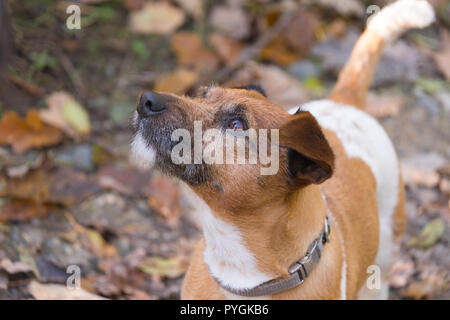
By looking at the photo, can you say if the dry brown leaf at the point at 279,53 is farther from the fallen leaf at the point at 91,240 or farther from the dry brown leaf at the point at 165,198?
the fallen leaf at the point at 91,240

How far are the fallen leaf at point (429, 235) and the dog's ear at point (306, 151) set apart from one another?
8.79 ft

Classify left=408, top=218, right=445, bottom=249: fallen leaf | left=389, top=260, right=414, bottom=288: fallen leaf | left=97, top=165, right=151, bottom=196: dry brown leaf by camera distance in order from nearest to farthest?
left=389, top=260, right=414, bottom=288: fallen leaf < left=408, top=218, right=445, bottom=249: fallen leaf < left=97, top=165, right=151, bottom=196: dry brown leaf

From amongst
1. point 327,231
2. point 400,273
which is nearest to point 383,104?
point 400,273

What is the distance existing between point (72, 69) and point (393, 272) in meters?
4.28

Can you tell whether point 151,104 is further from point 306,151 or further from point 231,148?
point 306,151

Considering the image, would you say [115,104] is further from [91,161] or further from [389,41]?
[389,41]

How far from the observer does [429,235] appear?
5.30 metres

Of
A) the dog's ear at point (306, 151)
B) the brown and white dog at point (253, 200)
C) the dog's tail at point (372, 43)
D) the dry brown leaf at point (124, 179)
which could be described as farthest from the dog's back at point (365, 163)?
the dry brown leaf at point (124, 179)

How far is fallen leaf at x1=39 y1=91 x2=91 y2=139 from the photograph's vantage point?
18.8 feet

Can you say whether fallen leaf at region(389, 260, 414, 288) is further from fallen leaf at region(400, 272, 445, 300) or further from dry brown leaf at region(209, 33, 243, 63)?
dry brown leaf at region(209, 33, 243, 63)

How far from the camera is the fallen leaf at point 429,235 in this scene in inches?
207

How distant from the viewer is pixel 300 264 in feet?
10.5

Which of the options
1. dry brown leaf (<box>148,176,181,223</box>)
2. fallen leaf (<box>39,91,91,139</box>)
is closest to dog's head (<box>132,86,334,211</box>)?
dry brown leaf (<box>148,176,181,223</box>)

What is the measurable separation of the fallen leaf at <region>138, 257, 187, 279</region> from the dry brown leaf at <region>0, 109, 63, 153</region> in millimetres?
1850
